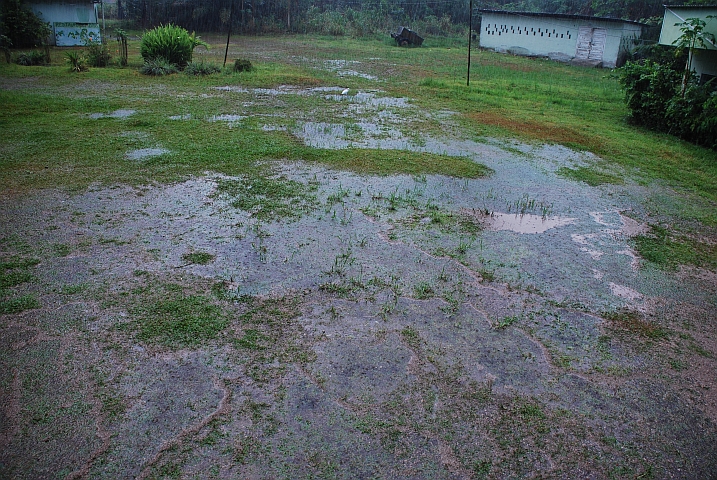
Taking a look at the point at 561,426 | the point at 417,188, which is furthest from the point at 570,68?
the point at 561,426

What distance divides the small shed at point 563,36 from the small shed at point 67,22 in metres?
18.1

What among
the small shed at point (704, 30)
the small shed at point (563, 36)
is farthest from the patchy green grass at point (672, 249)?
the small shed at point (563, 36)

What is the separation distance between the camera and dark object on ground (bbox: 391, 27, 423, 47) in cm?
2820

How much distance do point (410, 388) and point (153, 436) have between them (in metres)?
1.46

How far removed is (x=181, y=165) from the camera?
7160 mm

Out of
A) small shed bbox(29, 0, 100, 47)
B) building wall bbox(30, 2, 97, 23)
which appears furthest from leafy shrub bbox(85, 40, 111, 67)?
building wall bbox(30, 2, 97, 23)

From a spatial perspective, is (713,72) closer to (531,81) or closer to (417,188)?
(531,81)

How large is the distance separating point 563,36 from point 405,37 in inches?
323

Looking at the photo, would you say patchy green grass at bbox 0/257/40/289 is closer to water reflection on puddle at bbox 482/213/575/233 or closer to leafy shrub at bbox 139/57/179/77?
water reflection on puddle at bbox 482/213/575/233

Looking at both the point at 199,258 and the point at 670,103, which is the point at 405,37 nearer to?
the point at 670,103

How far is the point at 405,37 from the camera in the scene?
92.8 feet

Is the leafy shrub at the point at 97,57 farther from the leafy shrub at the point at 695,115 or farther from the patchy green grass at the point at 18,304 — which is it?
the leafy shrub at the point at 695,115

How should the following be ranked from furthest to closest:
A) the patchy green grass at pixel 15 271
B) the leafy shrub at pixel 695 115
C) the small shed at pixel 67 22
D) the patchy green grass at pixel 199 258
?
the small shed at pixel 67 22 < the leafy shrub at pixel 695 115 < the patchy green grass at pixel 199 258 < the patchy green grass at pixel 15 271

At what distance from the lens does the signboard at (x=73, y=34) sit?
2092 centimetres
